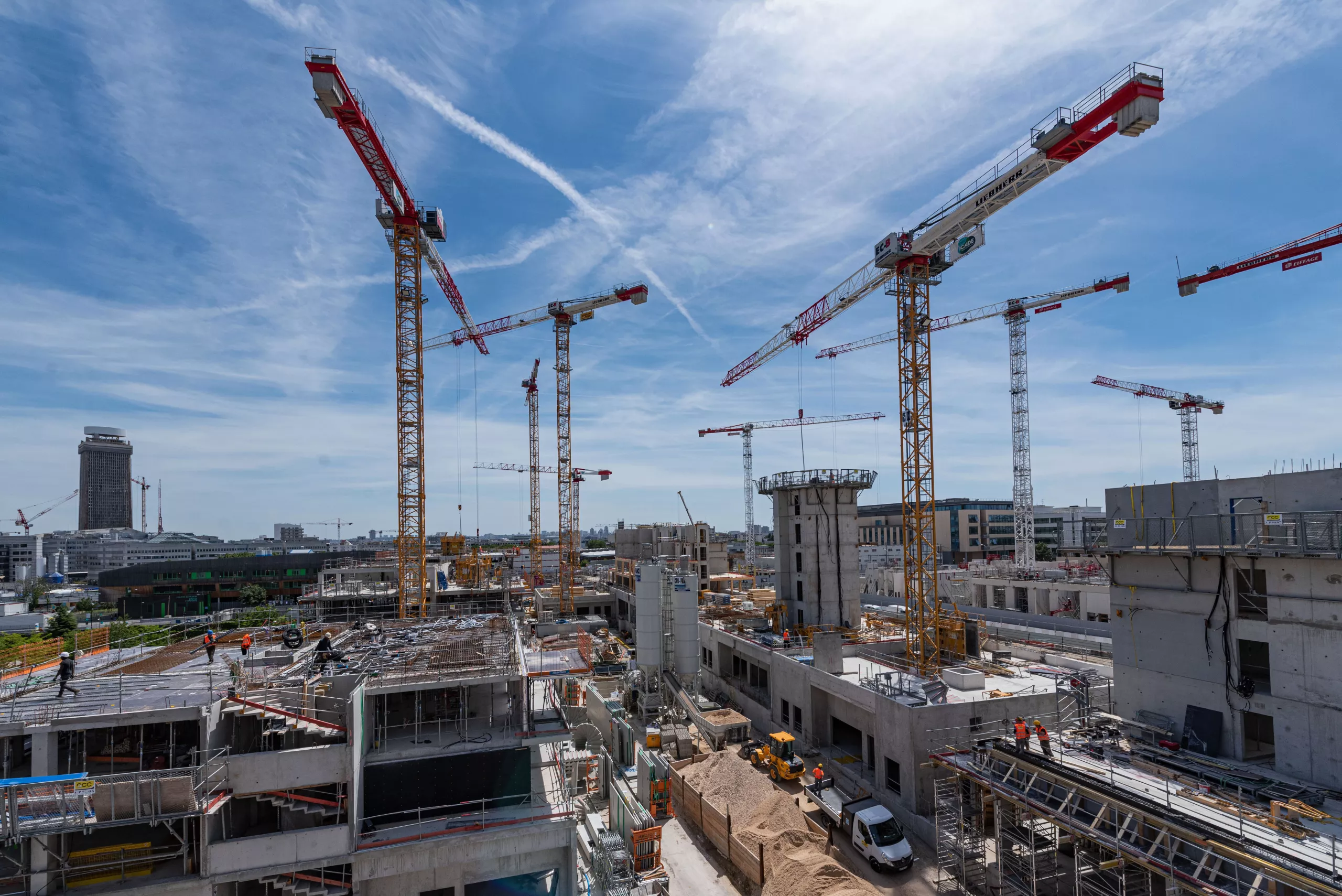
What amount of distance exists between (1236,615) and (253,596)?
9697 cm

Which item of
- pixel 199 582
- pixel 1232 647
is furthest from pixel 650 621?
pixel 199 582

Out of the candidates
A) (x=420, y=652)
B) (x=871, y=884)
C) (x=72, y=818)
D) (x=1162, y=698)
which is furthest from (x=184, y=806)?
(x=1162, y=698)

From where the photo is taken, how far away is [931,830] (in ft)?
73.1

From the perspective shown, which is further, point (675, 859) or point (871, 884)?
point (675, 859)

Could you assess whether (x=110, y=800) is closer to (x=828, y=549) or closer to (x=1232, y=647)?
(x=1232, y=647)

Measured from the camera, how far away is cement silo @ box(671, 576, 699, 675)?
35469mm

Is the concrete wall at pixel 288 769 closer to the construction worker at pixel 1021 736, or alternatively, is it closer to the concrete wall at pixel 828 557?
the construction worker at pixel 1021 736

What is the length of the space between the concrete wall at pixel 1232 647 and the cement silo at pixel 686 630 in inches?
767

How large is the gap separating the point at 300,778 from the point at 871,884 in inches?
649

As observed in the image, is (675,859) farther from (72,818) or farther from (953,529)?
(953,529)

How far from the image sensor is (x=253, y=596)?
84.4 m

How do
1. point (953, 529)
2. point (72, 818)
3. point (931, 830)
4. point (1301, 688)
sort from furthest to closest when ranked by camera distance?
1. point (953, 529)
2. point (931, 830)
3. point (1301, 688)
4. point (72, 818)

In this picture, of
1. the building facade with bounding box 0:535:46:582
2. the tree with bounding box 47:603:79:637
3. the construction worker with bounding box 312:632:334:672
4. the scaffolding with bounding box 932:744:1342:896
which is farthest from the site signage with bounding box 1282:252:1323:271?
the building facade with bounding box 0:535:46:582

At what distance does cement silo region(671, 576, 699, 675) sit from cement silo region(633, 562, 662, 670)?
36.8 inches
